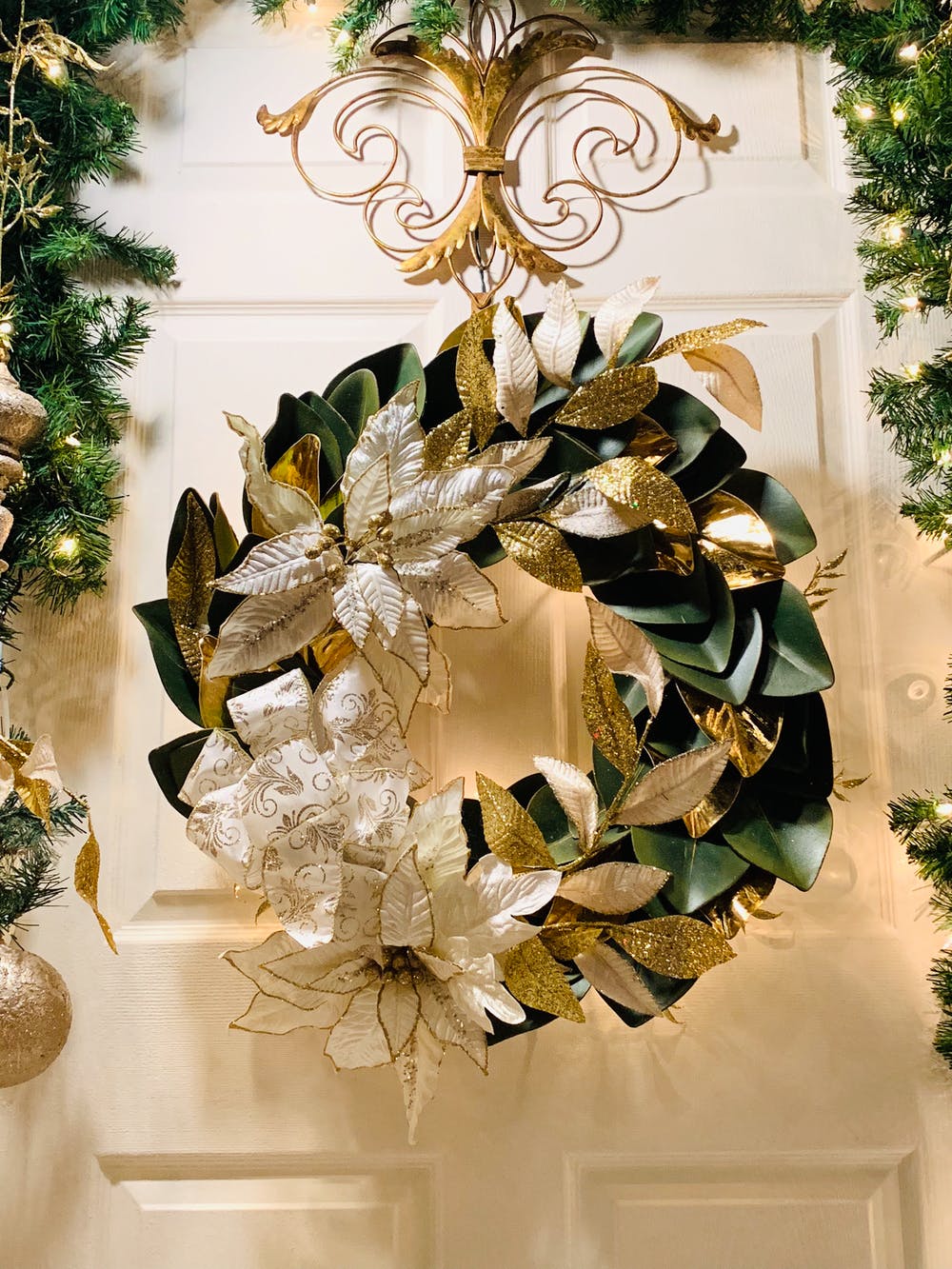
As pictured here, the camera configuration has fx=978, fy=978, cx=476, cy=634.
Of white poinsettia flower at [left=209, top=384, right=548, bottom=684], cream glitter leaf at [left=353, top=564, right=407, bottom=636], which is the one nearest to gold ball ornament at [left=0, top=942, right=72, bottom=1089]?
white poinsettia flower at [left=209, top=384, right=548, bottom=684]

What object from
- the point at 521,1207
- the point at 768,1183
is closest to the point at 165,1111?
the point at 521,1207

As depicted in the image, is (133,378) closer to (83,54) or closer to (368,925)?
(83,54)

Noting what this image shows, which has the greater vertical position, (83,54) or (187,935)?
(83,54)

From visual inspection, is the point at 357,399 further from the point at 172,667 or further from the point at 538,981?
the point at 538,981

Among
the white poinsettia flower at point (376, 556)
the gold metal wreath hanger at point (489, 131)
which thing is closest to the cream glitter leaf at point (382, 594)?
the white poinsettia flower at point (376, 556)

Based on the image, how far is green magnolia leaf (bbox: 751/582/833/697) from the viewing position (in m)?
0.73

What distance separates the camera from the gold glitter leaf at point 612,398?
2.42 feet

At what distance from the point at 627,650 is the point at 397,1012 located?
310 mm

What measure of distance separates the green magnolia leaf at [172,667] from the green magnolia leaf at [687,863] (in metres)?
0.36

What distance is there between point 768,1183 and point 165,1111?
0.52 m

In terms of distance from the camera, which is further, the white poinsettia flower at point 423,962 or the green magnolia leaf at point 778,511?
the green magnolia leaf at point 778,511

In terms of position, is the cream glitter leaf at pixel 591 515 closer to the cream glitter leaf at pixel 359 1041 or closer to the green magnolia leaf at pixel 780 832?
the green magnolia leaf at pixel 780 832

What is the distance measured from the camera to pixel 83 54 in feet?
2.87

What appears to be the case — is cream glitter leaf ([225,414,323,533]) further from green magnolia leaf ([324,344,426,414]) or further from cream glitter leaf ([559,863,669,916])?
cream glitter leaf ([559,863,669,916])
